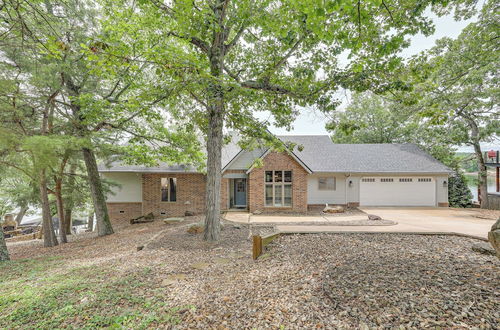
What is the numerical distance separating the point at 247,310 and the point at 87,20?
1115 cm

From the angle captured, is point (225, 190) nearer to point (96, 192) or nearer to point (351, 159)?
point (96, 192)

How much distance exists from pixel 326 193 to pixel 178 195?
10.1 metres

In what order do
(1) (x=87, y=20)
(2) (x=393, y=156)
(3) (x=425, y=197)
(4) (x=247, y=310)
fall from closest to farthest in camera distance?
(4) (x=247, y=310) → (1) (x=87, y=20) → (3) (x=425, y=197) → (2) (x=393, y=156)

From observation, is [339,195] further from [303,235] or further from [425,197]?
[303,235]

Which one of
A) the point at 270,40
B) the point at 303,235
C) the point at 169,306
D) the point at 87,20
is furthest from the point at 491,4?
the point at 87,20

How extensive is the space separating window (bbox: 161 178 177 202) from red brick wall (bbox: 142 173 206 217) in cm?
24

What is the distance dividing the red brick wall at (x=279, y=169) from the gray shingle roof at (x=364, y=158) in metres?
2.43

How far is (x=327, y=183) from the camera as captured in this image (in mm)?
15492

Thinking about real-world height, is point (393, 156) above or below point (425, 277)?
above

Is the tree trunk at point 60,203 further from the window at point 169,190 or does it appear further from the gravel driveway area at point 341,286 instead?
the gravel driveway area at point 341,286

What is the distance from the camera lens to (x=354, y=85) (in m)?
5.59

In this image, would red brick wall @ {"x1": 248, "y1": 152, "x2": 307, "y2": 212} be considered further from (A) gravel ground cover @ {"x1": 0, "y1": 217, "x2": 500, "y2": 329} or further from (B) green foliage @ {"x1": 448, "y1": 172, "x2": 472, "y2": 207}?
(B) green foliage @ {"x1": 448, "y1": 172, "x2": 472, "y2": 207}

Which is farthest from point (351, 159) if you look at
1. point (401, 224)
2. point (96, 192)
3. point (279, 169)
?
point (96, 192)

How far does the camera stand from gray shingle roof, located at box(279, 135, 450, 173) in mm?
14976
